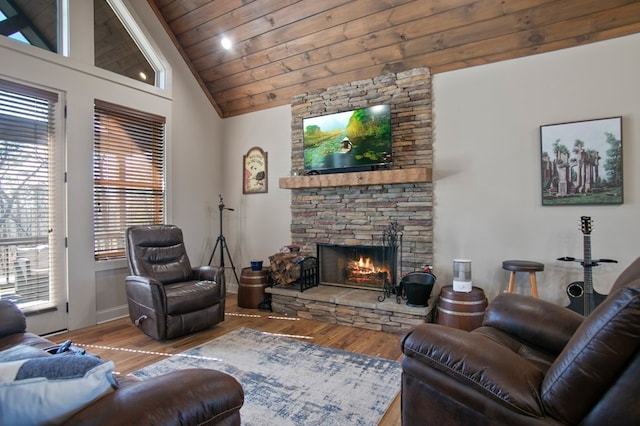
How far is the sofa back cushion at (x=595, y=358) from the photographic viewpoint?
100 cm

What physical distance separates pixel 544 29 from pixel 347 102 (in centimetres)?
211

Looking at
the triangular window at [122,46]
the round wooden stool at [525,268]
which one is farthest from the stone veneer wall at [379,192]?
the triangular window at [122,46]

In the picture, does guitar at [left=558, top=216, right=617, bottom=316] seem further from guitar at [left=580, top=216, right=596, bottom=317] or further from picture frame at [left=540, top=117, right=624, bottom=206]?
picture frame at [left=540, top=117, right=624, bottom=206]

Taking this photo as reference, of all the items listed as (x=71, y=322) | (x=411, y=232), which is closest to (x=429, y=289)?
(x=411, y=232)

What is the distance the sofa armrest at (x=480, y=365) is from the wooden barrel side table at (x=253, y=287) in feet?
9.84

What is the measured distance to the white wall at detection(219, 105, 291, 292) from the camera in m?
4.91

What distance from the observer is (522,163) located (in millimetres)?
3391

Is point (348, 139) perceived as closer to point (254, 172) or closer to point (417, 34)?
point (417, 34)

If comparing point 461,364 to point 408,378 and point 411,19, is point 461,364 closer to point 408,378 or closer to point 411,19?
point 408,378

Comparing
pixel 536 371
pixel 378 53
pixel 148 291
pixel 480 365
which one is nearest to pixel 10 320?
pixel 148 291

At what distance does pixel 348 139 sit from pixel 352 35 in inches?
44.5

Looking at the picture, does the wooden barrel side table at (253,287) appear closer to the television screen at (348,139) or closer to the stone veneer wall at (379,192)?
the stone veneer wall at (379,192)

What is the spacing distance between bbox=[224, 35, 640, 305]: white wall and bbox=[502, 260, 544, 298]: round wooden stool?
272 mm

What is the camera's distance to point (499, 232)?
351 cm
